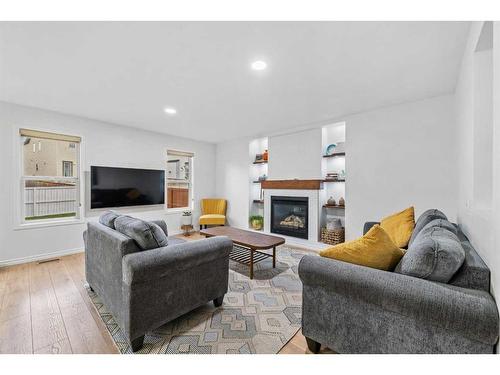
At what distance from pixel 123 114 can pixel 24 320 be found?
2879 mm

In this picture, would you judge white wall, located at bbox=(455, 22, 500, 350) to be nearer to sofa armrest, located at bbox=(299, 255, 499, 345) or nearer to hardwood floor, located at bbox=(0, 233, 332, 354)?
sofa armrest, located at bbox=(299, 255, 499, 345)

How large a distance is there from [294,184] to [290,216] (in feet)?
2.23

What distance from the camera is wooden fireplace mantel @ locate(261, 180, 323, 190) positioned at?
4.15 meters

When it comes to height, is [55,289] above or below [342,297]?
below

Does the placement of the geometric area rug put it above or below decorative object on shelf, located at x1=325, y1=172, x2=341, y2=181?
below

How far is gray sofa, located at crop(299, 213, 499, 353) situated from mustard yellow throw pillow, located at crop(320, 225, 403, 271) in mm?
81

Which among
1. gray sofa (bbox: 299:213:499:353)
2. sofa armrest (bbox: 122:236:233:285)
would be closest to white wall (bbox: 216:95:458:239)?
gray sofa (bbox: 299:213:499:353)

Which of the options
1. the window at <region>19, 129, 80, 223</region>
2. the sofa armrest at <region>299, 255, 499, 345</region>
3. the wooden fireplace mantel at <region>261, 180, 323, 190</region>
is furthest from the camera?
the wooden fireplace mantel at <region>261, 180, 323, 190</region>

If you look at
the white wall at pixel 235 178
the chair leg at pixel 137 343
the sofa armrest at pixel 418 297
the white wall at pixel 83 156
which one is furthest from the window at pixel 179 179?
the sofa armrest at pixel 418 297

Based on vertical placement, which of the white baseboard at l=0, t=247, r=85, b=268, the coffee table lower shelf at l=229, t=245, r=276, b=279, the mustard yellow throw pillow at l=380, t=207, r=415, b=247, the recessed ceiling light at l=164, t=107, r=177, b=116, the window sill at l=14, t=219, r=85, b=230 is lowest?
the white baseboard at l=0, t=247, r=85, b=268

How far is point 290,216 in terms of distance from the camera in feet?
15.2
